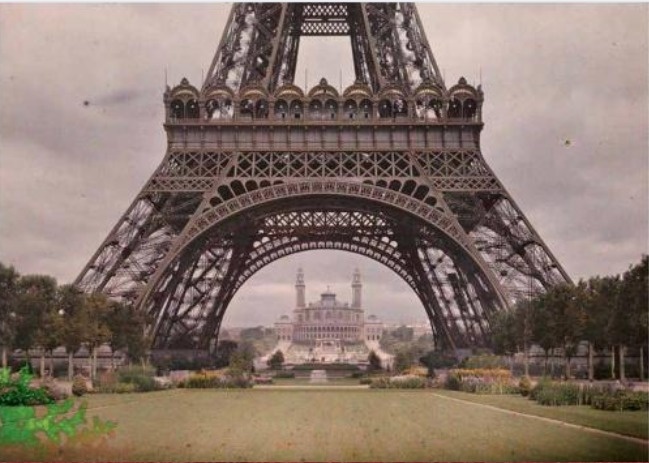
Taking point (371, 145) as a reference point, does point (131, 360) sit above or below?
below

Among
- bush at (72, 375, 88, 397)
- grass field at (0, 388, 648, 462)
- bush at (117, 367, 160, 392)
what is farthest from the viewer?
bush at (117, 367, 160, 392)

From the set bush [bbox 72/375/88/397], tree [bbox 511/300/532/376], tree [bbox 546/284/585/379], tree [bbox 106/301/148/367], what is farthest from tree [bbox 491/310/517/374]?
bush [bbox 72/375/88/397]

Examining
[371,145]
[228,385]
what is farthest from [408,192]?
[228,385]

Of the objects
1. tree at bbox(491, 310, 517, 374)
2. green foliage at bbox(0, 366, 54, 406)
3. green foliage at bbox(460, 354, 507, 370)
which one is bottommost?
green foliage at bbox(460, 354, 507, 370)

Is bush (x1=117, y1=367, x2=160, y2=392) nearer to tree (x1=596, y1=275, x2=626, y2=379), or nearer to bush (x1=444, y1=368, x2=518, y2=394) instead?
bush (x1=444, y1=368, x2=518, y2=394)

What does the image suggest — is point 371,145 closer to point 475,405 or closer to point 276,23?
point 276,23

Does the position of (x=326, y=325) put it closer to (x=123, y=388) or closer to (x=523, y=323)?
(x=523, y=323)
